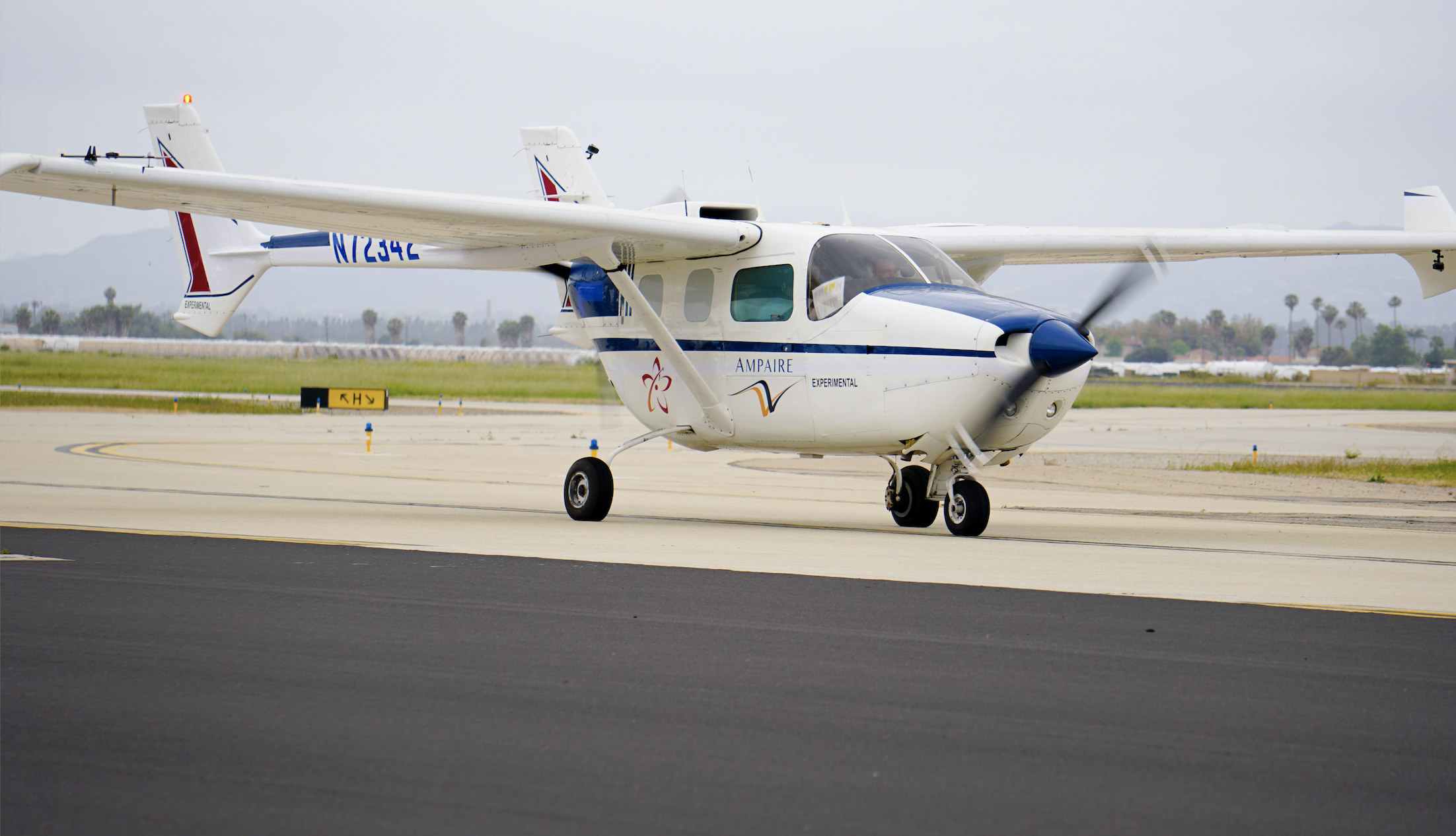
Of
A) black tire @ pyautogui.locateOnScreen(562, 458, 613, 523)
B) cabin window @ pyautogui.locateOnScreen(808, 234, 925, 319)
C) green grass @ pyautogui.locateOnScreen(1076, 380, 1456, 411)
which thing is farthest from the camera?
green grass @ pyautogui.locateOnScreen(1076, 380, 1456, 411)

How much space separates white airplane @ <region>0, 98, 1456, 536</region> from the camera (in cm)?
1192

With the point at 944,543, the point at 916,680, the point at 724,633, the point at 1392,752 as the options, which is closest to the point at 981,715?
the point at 916,680

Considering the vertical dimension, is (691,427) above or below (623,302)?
below

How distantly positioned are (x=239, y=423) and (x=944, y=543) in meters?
28.0

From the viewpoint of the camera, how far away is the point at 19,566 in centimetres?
947

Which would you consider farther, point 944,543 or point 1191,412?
point 1191,412

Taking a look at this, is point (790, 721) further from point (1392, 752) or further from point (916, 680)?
point (1392, 752)

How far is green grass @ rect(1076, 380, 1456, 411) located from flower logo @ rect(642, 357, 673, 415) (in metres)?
45.3

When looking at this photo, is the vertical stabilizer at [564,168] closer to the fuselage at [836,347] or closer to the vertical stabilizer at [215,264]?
the fuselage at [836,347]

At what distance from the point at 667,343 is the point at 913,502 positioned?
10.5ft

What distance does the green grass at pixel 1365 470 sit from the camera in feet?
76.5

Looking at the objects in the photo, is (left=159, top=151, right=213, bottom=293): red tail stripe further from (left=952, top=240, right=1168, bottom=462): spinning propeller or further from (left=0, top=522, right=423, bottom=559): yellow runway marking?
(left=952, top=240, right=1168, bottom=462): spinning propeller

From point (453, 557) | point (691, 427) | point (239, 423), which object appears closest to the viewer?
point (453, 557)

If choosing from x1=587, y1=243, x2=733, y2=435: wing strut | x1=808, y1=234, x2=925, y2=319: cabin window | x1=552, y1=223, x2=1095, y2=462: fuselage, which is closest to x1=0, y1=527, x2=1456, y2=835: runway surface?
x1=552, y1=223, x2=1095, y2=462: fuselage
